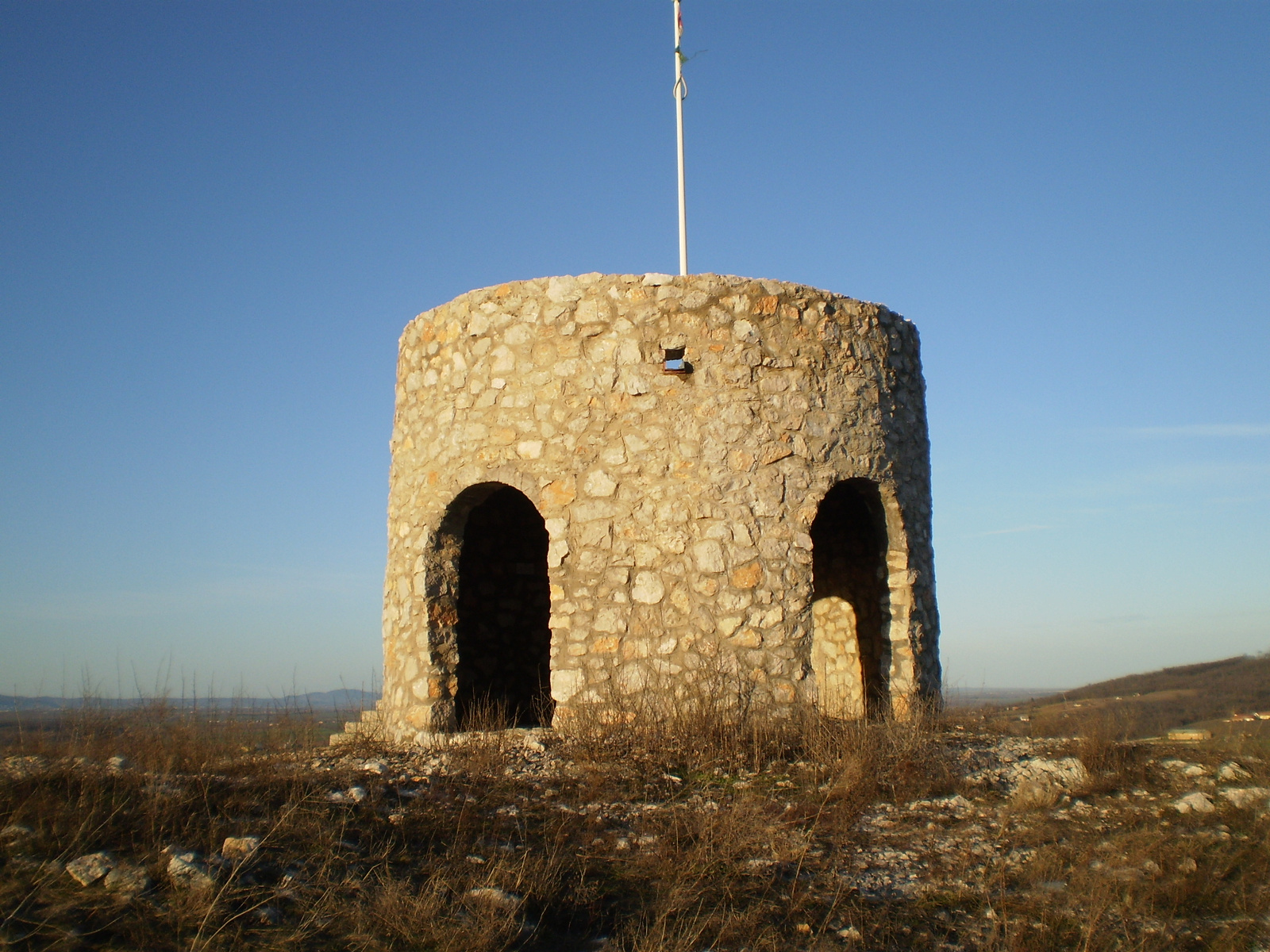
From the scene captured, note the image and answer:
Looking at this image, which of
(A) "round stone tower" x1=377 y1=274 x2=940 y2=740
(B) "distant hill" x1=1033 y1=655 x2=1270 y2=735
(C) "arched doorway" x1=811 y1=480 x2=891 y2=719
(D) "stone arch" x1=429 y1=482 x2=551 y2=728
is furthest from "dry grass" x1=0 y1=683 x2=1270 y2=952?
(B) "distant hill" x1=1033 y1=655 x2=1270 y2=735

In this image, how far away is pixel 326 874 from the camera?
3904mm

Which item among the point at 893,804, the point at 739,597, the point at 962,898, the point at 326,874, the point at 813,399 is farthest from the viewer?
the point at 813,399

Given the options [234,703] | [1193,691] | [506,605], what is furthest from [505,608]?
[1193,691]

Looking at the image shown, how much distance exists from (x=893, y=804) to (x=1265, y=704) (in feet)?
55.8

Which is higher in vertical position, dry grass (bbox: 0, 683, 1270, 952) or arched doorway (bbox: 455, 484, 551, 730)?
arched doorway (bbox: 455, 484, 551, 730)

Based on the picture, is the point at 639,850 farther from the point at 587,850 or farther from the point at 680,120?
the point at 680,120

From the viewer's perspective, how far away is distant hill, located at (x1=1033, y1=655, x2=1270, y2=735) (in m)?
17.5

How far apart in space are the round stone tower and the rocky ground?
101 centimetres

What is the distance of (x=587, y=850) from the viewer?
4566 mm

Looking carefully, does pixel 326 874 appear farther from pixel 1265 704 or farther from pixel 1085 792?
pixel 1265 704

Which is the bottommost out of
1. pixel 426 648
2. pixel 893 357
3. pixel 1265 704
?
pixel 1265 704

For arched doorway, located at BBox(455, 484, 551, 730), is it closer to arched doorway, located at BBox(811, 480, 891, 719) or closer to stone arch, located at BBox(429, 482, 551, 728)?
stone arch, located at BBox(429, 482, 551, 728)

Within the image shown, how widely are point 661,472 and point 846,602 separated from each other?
158 inches

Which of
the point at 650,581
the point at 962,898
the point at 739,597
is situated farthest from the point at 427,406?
the point at 962,898
